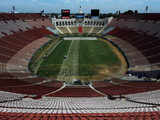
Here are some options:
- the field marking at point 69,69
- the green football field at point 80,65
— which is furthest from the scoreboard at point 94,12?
the field marking at point 69,69

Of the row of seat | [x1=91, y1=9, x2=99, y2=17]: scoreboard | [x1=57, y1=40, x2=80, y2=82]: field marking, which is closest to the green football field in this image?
[x1=57, y1=40, x2=80, y2=82]: field marking

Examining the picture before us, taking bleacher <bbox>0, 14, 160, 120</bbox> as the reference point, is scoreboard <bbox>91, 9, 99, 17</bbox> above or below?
above

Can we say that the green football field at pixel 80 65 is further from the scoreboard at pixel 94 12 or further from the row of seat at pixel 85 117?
the scoreboard at pixel 94 12

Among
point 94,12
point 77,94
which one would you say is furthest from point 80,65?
point 94,12

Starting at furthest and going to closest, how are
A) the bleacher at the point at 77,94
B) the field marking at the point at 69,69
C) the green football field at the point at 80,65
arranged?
the green football field at the point at 80,65
the field marking at the point at 69,69
the bleacher at the point at 77,94

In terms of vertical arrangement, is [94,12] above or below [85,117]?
above

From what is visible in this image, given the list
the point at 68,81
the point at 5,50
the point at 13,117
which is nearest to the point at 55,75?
the point at 68,81

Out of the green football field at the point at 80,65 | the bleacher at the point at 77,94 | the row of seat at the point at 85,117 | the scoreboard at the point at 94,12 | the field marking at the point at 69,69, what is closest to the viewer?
the row of seat at the point at 85,117

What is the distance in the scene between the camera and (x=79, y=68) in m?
34.5

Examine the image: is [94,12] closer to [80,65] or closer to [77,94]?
[80,65]

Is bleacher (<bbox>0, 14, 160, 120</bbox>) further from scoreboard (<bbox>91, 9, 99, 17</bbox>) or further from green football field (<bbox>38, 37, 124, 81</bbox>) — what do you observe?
scoreboard (<bbox>91, 9, 99, 17</bbox>)

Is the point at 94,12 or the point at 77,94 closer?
the point at 77,94

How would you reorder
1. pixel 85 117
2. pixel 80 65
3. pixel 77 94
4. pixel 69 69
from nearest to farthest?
pixel 85 117 → pixel 77 94 → pixel 69 69 → pixel 80 65

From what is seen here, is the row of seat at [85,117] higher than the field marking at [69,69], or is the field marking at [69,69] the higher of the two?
the row of seat at [85,117]
